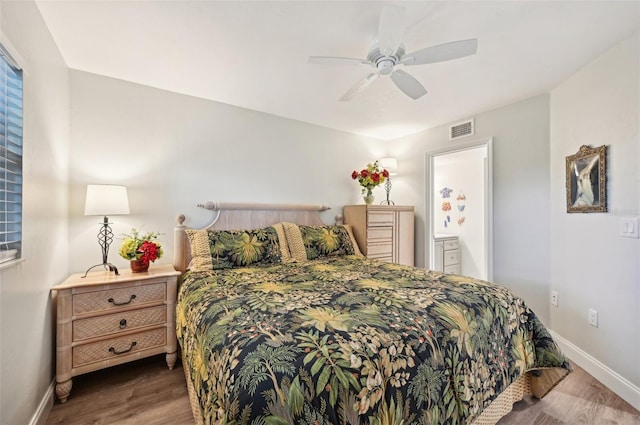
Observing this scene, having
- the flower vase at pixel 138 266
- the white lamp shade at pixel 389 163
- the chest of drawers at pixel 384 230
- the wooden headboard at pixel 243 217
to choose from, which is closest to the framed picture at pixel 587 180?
the chest of drawers at pixel 384 230

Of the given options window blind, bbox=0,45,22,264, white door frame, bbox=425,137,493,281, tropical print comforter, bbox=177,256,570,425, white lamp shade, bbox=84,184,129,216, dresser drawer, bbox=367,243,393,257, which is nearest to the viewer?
tropical print comforter, bbox=177,256,570,425

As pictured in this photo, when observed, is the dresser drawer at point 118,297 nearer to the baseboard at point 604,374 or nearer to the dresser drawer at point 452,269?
the baseboard at point 604,374

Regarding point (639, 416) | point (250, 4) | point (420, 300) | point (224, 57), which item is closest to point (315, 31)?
A: point (250, 4)

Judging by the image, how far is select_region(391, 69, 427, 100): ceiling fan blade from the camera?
1858mm

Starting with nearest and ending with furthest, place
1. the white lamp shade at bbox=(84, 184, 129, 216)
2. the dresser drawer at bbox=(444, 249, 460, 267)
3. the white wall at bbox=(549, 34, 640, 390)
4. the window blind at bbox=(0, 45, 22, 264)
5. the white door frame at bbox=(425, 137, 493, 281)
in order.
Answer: the window blind at bbox=(0, 45, 22, 264)
the white wall at bbox=(549, 34, 640, 390)
the white lamp shade at bbox=(84, 184, 129, 216)
the white door frame at bbox=(425, 137, 493, 281)
the dresser drawer at bbox=(444, 249, 460, 267)

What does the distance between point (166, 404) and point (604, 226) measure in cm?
334

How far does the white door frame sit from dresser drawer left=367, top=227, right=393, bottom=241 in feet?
2.00

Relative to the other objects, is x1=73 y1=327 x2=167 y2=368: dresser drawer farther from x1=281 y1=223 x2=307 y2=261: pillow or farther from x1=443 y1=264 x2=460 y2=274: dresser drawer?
x1=443 y1=264 x2=460 y2=274: dresser drawer

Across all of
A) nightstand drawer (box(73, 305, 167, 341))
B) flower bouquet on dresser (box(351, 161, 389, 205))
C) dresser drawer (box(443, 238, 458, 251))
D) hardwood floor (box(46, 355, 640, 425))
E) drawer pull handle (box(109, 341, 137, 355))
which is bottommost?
hardwood floor (box(46, 355, 640, 425))

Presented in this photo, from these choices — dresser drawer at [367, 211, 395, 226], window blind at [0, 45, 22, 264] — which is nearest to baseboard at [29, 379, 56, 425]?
window blind at [0, 45, 22, 264]

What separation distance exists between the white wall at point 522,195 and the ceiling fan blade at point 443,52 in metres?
1.73

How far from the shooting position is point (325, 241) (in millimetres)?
2926

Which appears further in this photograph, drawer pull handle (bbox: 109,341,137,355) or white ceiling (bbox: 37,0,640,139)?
drawer pull handle (bbox: 109,341,137,355)

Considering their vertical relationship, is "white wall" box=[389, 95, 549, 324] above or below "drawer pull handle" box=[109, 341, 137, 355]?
above
